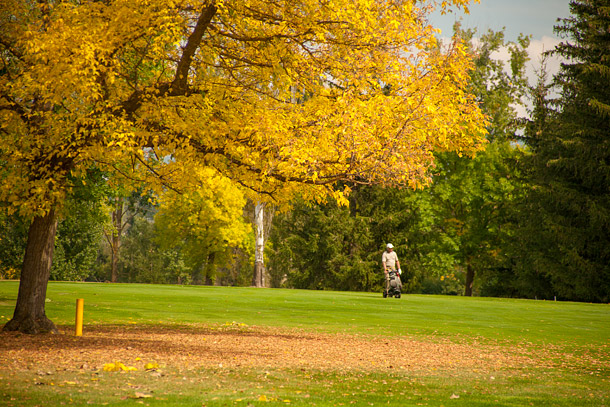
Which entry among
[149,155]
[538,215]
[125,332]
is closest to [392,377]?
[125,332]

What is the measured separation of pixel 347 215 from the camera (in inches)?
1802

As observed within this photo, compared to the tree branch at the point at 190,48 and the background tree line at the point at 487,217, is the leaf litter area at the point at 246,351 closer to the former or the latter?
the tree branch at the point at 190,48

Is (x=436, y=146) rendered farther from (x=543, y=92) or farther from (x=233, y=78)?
(x=543, y=92)

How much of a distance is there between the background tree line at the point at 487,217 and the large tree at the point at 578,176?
7 centimetres

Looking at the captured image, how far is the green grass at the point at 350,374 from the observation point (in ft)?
23.2

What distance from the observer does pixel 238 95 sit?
41.7 ft

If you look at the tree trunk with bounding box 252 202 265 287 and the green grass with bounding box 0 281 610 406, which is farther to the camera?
the tree trunk with bounding box 252 202 265 287

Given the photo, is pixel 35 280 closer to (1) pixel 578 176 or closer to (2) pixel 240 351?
(2) pixel 240 351

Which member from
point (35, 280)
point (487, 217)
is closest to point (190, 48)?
point (35, 280)

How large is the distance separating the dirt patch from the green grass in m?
0.64

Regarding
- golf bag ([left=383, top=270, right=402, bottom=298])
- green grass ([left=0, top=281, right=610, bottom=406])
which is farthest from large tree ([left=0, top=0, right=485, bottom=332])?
golf bag ([left=383, top=270, right=402, bottom=298])

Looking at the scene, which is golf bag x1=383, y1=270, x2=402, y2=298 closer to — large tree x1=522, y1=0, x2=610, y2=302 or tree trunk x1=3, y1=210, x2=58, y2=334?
large tree x1=522, y1=0, x2=610, y2=302

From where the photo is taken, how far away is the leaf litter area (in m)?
9.39

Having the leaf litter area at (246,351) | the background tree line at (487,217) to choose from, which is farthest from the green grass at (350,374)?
the background tree line at (487,217)
